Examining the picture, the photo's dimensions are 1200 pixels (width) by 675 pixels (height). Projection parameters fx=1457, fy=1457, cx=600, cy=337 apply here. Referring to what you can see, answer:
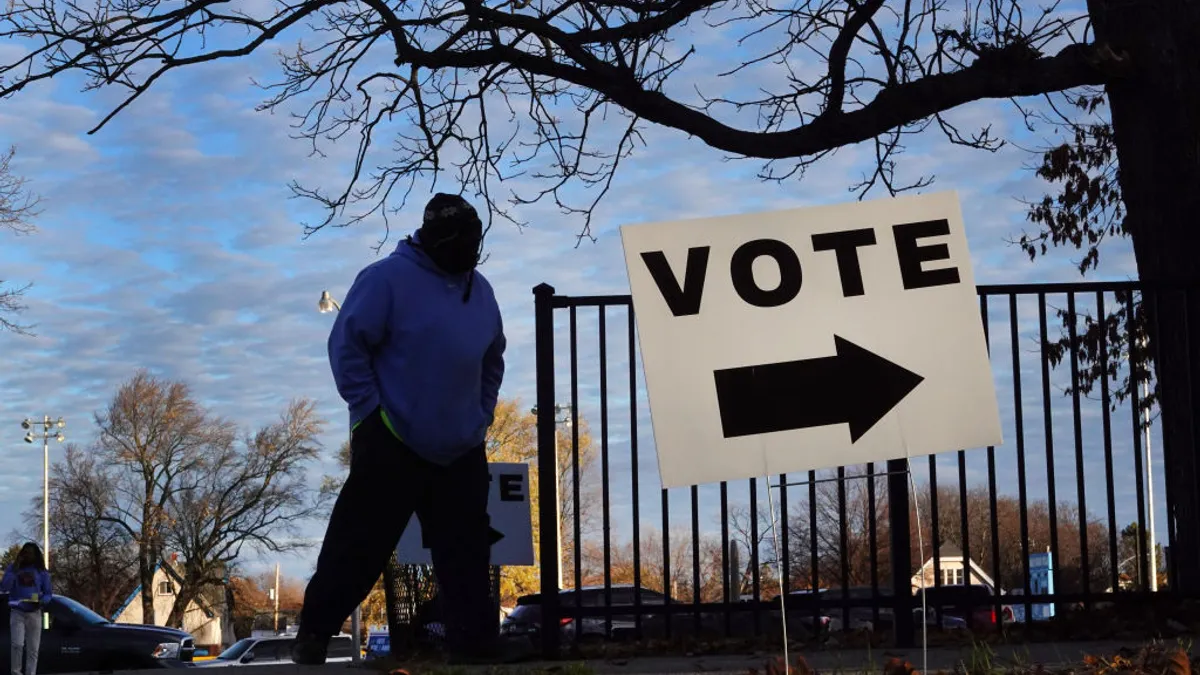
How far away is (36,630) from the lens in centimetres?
1666

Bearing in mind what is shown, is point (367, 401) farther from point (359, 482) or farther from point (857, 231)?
point (857, 231)

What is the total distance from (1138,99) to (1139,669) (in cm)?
594

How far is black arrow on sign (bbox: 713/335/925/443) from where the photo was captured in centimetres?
465

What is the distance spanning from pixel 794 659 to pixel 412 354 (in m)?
1.90

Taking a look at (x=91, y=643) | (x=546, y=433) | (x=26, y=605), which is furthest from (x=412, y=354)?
(x=91, y=643)

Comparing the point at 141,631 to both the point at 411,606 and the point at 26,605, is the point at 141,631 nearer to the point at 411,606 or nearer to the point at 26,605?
the point at 26,605

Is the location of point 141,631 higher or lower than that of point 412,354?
lower

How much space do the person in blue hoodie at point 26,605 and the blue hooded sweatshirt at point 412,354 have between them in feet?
39.1

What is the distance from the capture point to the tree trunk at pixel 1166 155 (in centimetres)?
884

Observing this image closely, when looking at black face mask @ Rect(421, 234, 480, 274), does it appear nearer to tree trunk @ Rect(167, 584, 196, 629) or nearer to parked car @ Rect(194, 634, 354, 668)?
parked car @ Rect(194, 634, 354, 668)

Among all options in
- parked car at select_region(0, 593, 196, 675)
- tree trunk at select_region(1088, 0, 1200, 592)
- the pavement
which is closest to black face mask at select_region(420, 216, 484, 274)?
the pavement

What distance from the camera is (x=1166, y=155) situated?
31.0 feet

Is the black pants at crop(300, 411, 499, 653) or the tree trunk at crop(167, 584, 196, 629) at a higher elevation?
the black pants at crop(300, 411, 499, 653)

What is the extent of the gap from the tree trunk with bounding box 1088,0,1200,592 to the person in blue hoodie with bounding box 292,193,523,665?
465cm
